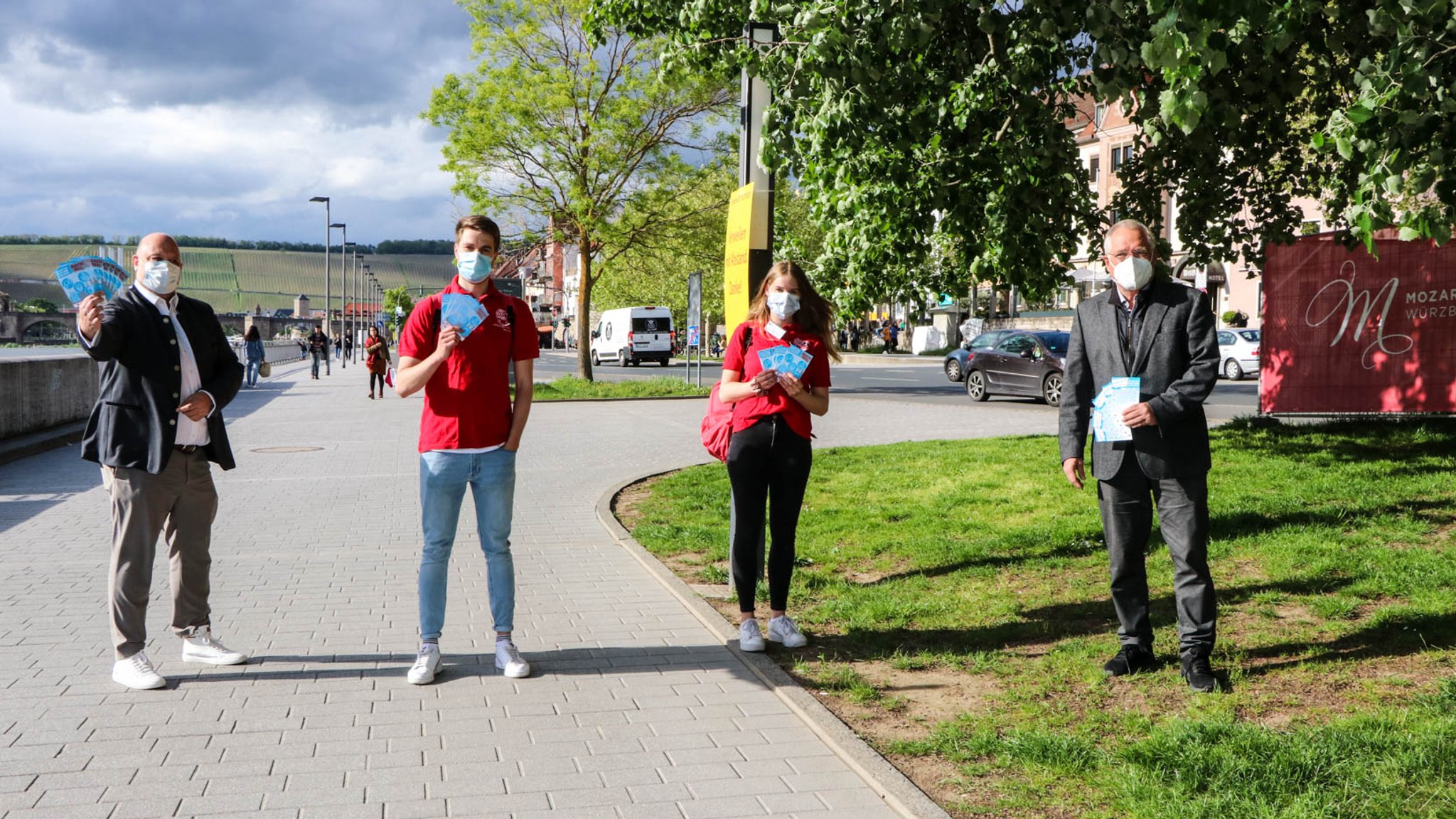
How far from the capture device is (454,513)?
5059mm

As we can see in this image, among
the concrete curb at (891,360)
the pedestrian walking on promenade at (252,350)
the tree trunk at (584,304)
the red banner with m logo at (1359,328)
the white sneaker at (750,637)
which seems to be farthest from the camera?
the concrete curb at (891,360)

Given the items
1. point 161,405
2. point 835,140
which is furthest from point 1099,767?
point 835,140

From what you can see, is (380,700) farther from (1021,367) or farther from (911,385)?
(911,385)

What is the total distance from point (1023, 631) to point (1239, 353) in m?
30.1

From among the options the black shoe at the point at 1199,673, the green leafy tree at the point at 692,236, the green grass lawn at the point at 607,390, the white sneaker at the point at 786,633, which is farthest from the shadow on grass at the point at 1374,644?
the green grass lawn at the point at 607,390

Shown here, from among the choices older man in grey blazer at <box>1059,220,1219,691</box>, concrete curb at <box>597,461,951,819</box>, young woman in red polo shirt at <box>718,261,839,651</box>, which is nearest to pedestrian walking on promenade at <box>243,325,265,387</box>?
concrete curb at <box>597,461,951,819</box>

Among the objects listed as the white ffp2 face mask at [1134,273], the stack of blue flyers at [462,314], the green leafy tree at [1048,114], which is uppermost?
the green leafy tree at [1048,114]

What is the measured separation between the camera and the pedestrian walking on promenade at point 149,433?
15.9 feet

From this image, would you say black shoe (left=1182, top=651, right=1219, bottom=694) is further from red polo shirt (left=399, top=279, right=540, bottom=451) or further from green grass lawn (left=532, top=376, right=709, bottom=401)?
green grass lawn (left=532, top=376, right=709, bottom=401)

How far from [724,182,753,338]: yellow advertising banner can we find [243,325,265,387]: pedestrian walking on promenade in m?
18.7

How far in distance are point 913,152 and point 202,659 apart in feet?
19.3

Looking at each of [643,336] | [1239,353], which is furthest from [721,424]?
[643,336]

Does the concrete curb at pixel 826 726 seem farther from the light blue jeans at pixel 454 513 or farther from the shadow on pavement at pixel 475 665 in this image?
the light blue jeans at pixel 454 513

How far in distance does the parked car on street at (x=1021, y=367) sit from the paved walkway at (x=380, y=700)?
16.1 metres
